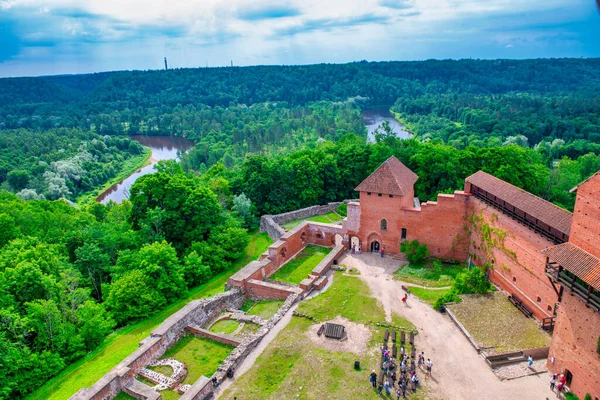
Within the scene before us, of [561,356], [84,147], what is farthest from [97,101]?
[561,356]

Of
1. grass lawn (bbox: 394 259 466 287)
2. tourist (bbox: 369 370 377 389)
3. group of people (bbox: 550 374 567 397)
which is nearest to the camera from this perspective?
group of people (bbox: 550 374 567 397)

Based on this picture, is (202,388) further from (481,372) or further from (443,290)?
(443,290)

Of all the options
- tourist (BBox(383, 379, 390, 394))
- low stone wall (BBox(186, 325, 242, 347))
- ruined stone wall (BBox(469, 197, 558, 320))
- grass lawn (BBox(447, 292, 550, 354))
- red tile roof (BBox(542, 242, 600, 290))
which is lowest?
low stone wall (BBox(186, 325, 242, 347))

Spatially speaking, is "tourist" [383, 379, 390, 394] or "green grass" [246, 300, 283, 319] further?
"green grass" [246, 300, 283, 319]

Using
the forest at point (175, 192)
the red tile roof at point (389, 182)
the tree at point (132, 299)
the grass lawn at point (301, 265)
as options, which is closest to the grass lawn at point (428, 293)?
the red tile roof at point (389, 182)

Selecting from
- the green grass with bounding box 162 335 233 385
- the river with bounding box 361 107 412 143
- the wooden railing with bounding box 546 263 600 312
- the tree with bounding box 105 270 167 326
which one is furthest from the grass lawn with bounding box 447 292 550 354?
the river with bounding box 361 107 412 143

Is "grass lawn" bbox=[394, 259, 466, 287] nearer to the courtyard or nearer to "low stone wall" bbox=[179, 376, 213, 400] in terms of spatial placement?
the courtyard

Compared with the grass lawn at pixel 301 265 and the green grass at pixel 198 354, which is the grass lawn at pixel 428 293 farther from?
the green grass at pixel 198 354
